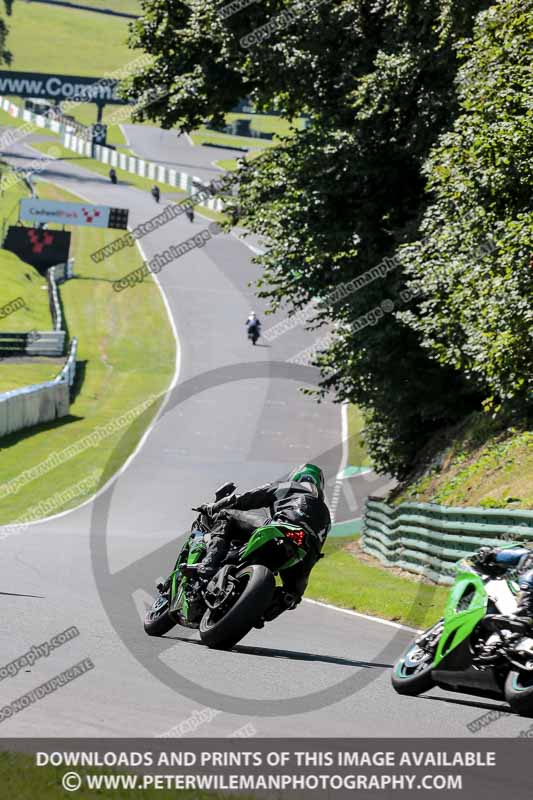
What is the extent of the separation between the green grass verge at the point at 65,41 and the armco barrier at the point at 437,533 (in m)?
105

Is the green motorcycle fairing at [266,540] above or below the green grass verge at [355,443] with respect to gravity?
above

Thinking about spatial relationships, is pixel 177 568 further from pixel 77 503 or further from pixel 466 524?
pixel 77 503

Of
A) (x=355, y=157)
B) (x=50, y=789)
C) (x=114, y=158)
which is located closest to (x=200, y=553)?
(x=50, y=789)

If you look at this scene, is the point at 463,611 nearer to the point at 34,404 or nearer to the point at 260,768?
the point at 260,768

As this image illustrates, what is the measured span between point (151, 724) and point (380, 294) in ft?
61.7

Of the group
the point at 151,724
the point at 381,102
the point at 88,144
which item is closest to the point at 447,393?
the point at 381,102

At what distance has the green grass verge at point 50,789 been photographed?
5070 millimetres

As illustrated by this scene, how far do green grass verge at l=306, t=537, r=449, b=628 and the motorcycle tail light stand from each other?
192 inches

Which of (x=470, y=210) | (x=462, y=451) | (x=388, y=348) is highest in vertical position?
(x=470, y=210)

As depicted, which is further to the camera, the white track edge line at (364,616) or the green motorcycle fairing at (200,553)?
the white track edge line at (364,616)

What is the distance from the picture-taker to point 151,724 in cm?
661

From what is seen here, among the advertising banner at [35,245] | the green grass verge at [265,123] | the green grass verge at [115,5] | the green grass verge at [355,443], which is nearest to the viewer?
the green grass verge at [355,443]

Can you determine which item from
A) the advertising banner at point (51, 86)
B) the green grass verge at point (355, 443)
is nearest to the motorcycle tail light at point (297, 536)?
the green grass verge at point (355, 443)

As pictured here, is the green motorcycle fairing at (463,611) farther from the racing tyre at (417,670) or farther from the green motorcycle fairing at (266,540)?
the green motorcycle fairing at (266,540)
